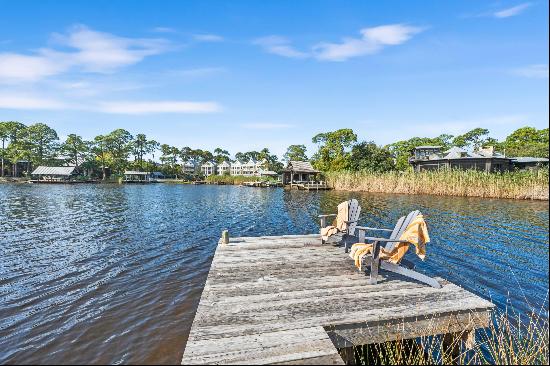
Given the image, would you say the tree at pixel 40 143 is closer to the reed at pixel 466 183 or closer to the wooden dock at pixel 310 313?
the reed at pixel 466 183

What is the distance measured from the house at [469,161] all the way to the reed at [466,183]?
921 centimetres

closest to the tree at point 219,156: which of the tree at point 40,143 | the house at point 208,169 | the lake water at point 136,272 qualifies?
the house at point 208,169

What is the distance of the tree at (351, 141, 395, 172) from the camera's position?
44256mm

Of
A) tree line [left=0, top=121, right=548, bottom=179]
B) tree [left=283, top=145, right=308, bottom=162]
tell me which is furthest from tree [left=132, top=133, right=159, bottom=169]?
tree [left=283, top=145, right=308, bottom=162]

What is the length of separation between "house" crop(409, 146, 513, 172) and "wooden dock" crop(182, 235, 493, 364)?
1571 inches

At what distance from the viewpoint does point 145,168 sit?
277 ft

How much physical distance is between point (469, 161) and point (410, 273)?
46807mm

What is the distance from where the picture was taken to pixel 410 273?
16.6 feet

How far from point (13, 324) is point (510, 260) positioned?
42.6ft

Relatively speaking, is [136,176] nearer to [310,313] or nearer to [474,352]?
[310,313]

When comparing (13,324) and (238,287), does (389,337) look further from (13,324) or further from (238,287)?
(13,324)

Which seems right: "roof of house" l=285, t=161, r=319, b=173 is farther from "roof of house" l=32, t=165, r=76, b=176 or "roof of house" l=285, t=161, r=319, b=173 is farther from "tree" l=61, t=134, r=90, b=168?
"tree" l=61, t=134, r=90, b=168

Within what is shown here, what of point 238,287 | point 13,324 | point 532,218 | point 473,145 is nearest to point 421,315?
point 238,287

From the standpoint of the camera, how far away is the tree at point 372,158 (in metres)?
44.3
